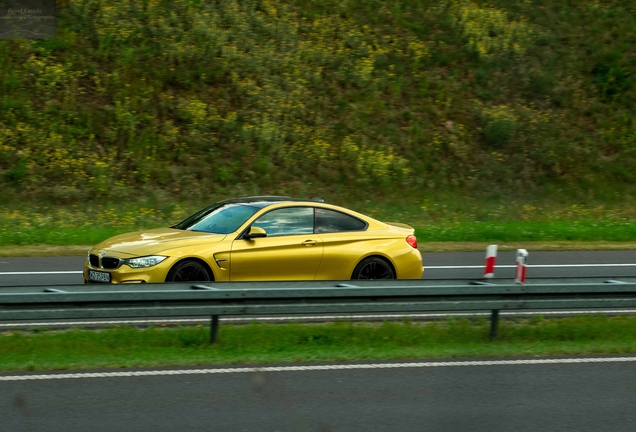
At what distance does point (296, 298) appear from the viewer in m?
8.98

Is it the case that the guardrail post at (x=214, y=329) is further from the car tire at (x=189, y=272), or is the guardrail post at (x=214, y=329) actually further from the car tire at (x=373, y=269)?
the car tire at (x=373, y=269)

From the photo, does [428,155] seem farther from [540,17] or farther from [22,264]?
[22,264]

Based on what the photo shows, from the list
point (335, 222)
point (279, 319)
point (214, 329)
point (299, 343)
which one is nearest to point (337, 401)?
point (299, 343)

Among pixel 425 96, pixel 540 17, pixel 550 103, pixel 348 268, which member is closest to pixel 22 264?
pixel 348 268

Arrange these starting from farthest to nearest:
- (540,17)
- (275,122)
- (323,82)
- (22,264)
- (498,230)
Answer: (540,17)
(323,82)
(275,122)
(498,230)
(22,264)

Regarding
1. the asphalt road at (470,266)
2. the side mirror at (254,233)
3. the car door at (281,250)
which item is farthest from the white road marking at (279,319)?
the asphalt road at (470,266)

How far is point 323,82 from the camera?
3048 cm

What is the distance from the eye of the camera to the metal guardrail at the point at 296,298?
8312 millimetres

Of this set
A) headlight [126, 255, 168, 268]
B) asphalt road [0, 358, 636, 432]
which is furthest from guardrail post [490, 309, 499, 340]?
headlight [126, 255, 168, 268]

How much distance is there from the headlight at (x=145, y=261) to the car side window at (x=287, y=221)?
1.46 metres

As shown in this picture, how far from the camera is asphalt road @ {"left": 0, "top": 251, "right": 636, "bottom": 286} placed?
47.2ft

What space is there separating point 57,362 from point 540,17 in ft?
102

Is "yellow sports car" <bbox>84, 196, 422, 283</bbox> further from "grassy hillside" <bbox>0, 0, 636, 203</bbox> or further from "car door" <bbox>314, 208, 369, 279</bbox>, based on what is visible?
"grassy hillside" <bbox>0, 0, 636, 203</bbox>

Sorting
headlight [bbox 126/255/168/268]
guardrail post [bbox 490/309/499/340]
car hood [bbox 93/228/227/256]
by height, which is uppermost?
car hood [bbox 93/228/227/256]
